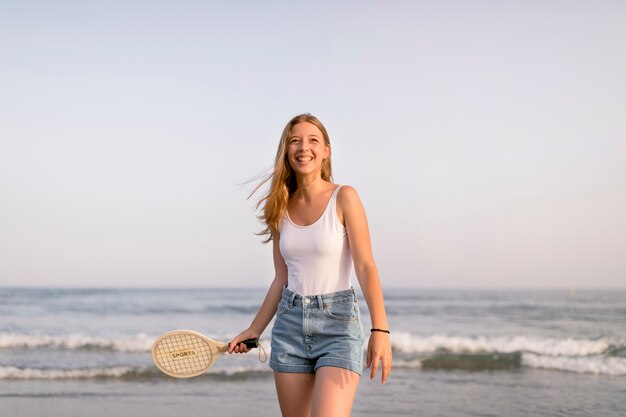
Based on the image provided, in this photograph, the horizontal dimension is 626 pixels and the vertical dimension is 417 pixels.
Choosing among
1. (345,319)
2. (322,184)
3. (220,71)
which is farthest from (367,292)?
(220,71)

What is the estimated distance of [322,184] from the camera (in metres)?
3.41

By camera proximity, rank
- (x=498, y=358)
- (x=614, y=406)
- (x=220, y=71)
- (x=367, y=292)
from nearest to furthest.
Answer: (x=367, y=292)
(x=614, y=406)
(x=498, y=358)
(x=220, y=71)

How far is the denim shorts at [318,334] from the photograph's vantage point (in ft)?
10.1

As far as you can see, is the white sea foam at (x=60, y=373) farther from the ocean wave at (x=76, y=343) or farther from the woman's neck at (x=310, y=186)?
the woman's neck at (x=310, y=186)

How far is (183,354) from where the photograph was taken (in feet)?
11.6

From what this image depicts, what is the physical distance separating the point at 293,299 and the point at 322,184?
57 centimetres

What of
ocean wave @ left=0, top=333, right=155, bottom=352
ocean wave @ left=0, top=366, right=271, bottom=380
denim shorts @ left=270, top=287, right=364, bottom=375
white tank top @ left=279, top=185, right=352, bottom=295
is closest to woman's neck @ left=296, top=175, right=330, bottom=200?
white tank top @ left=279, top=185, right=352, bottom=295

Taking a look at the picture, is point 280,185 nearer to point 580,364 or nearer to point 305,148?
point 305,148

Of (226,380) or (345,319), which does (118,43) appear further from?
(345,319)

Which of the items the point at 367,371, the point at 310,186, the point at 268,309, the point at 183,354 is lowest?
the point at 367,371

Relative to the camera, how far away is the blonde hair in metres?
3.41

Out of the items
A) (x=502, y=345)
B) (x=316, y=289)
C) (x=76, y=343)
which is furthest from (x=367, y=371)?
(x=316, y=289)

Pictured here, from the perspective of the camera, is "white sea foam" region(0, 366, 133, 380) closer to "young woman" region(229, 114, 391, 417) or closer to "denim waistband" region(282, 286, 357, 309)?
"young woman" region(229, 114, 391, 417)

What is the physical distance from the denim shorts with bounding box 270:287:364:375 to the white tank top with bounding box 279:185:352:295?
0.15 ft
